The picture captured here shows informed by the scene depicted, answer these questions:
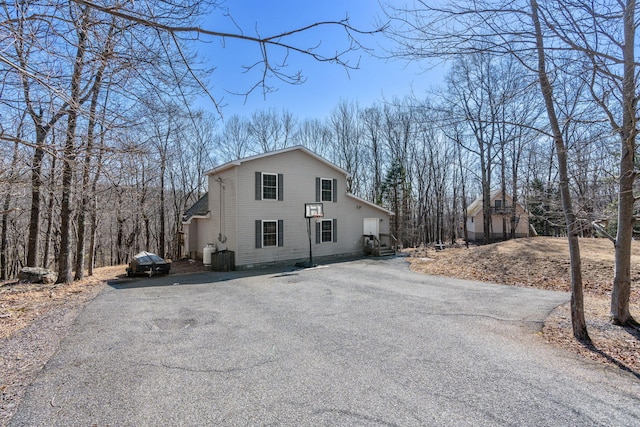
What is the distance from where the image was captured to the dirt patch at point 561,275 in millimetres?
4668

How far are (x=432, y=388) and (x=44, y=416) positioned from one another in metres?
3.98

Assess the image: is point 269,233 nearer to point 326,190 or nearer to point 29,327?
point 326,190

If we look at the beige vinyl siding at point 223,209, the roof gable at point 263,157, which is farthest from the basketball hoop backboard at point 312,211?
the beige vinyl siding at point 223,209

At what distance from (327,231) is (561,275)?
9.95m

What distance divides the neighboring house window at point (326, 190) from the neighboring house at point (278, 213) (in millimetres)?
53

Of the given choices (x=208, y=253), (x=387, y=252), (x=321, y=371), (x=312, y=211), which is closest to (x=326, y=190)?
(x=312, y=211)

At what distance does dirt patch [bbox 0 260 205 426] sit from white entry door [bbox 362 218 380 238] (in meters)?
13.1

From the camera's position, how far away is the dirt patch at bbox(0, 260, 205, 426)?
352 cm

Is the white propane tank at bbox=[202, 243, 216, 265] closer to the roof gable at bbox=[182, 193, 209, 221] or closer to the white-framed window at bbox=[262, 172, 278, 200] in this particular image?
the roof gable at bbox=[182, 193, 209, 221]

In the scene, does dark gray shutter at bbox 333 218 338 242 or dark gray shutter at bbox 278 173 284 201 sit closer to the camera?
dark gray shutter at bbox 278 173 284 201

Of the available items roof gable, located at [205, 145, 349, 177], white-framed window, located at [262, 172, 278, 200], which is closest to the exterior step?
roof gable, located at [205, 145, 349, 177]

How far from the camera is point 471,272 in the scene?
12180mm

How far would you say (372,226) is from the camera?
18.7 meters

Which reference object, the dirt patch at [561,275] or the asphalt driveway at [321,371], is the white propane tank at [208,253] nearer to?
the asphalt driveway at [321,371]
